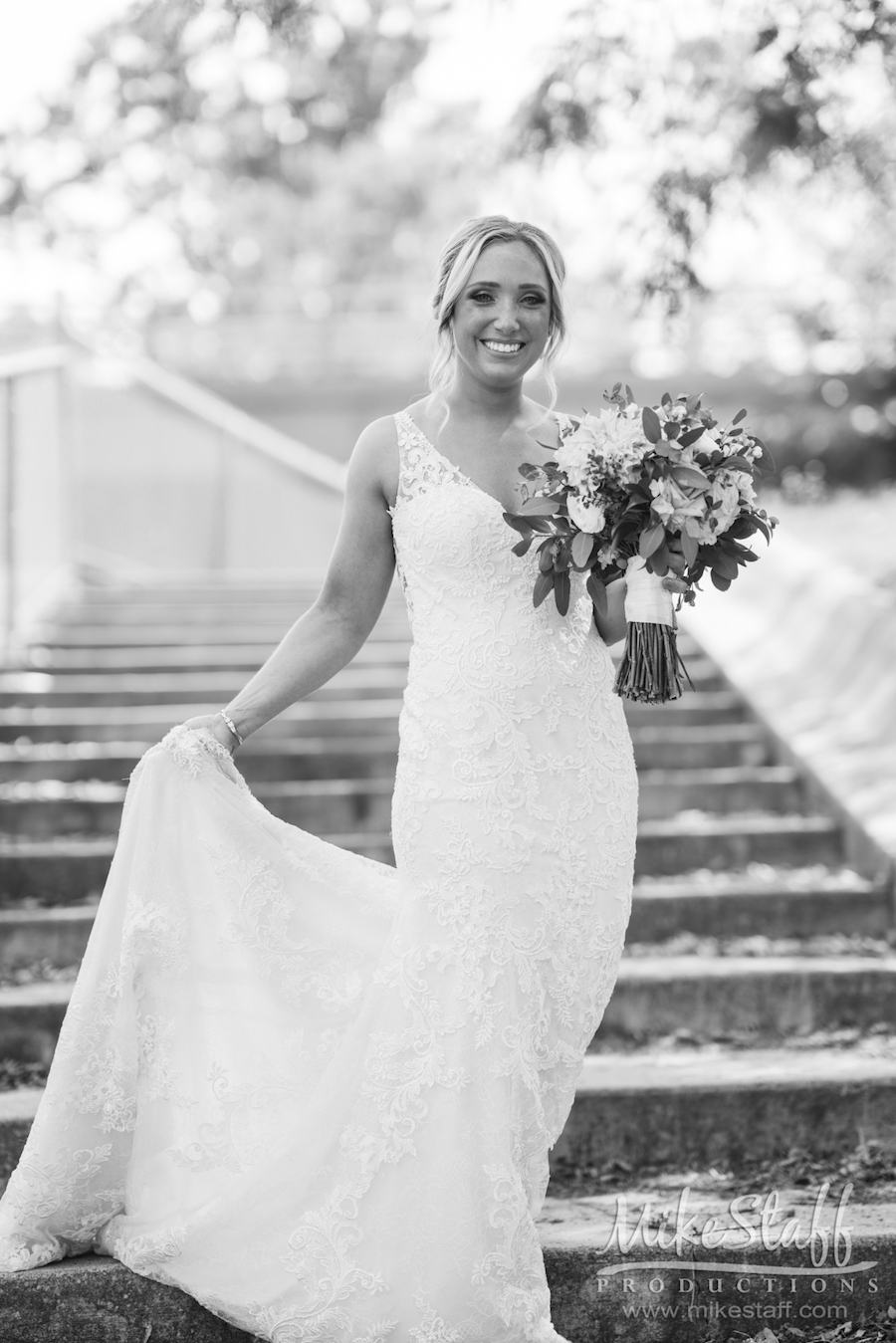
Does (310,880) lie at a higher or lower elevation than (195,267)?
lower

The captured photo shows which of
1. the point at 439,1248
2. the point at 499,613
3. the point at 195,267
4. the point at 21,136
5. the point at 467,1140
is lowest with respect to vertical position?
the point at 439,1248

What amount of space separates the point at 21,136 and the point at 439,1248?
22.4 metres

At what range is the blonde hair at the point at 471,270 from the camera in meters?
3.37

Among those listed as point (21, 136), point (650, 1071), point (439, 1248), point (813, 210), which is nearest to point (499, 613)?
point (439, 1248)

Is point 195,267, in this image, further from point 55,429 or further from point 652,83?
point 652,83

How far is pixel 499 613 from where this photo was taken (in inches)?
133

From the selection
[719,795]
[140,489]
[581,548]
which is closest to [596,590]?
[581,548]

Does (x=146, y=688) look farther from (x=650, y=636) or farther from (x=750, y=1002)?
(x=650, y=636)

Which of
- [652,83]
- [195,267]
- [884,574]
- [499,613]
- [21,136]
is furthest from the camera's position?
[195,267]

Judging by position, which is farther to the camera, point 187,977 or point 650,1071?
point 650,1071

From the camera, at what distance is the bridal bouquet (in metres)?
3.11

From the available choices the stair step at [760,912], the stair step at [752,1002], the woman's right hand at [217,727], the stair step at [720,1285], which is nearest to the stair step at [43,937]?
the stair step at [752,1002]

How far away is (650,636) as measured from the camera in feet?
10.5

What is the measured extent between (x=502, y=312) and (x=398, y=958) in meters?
1.43
